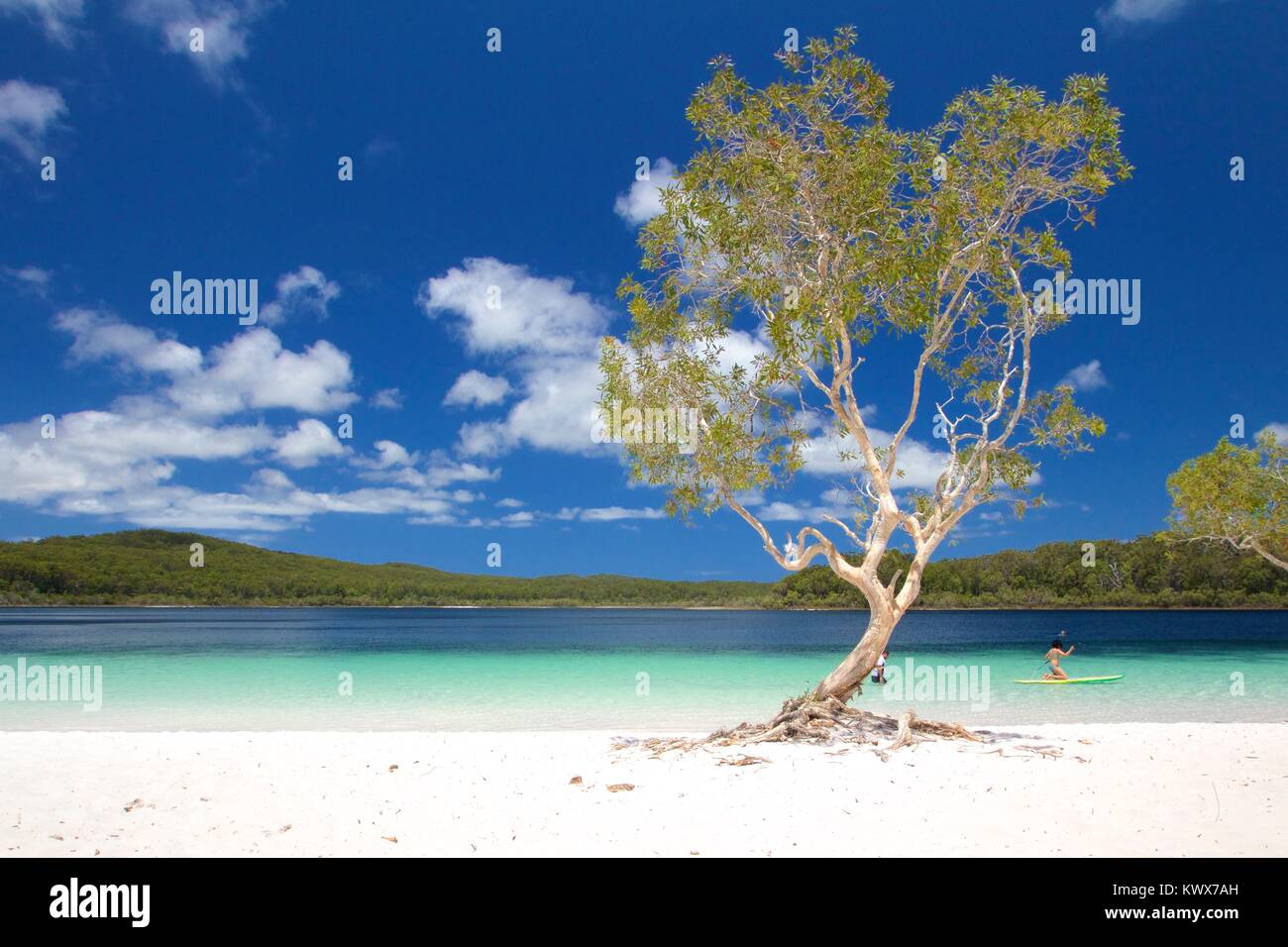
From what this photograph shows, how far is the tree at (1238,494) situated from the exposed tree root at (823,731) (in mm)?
22834

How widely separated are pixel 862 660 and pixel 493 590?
165 m

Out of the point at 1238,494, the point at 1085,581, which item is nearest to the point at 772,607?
the point at 1085,581

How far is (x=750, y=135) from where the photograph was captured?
1415cm

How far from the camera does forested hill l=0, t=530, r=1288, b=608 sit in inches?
4220

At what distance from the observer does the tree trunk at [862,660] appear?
1388cm

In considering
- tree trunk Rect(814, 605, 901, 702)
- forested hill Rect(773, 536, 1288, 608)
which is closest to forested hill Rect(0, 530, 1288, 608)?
forested hill Rect(773, 536, 1288, 608)

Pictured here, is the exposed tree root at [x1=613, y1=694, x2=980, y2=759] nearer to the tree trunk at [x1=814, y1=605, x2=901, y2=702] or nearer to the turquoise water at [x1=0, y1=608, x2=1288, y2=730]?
the tree trunk at [x1=814, y1=605, x2=901, y2=702]

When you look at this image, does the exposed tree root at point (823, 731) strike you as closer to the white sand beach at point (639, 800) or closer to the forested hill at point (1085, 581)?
the white sand beach at point (639, 800)

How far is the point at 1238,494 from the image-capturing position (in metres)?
29.9

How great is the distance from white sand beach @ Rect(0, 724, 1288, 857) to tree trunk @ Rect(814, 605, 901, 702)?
184 cm

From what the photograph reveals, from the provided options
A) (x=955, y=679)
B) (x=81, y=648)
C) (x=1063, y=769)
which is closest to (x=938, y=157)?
(x=1063, y=769)

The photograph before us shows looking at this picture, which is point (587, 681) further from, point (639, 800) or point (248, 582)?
point (248, 582)

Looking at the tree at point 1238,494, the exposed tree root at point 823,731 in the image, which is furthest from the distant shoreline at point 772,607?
the exposed tree root at point 823,731

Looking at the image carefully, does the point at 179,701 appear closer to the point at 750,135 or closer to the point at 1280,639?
the point at 750,135
